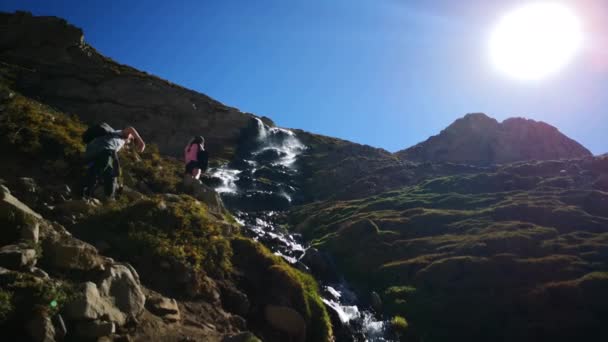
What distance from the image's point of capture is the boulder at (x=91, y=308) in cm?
721

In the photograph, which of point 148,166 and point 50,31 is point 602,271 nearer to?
point 148,166

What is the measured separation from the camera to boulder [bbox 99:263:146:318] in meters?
8.35

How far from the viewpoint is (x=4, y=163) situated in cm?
1302

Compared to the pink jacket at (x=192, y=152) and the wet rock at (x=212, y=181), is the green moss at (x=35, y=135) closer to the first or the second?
the pink jacket at (x=192, y=152)

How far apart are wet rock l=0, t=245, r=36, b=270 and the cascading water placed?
10893 millimetres

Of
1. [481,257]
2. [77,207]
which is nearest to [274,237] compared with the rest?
[481,257]

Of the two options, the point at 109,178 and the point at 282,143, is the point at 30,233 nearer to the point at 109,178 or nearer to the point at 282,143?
the point at 109,178

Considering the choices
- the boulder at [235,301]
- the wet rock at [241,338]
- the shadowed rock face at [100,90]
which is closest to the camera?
the wet rock at [241,338]

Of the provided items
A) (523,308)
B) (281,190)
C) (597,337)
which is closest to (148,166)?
(523,308)

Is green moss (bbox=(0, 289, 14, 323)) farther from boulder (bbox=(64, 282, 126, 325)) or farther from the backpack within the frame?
the backpack

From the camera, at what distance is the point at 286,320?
12.3 metres

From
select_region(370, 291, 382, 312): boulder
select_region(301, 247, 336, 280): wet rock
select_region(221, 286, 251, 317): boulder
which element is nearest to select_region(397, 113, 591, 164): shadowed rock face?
select_region(301, 247, 336, 280): wet rock

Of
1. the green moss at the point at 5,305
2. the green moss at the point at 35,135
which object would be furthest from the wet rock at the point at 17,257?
the green moss at the point at 35,135

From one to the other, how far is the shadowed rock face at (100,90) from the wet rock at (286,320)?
62.9 m
